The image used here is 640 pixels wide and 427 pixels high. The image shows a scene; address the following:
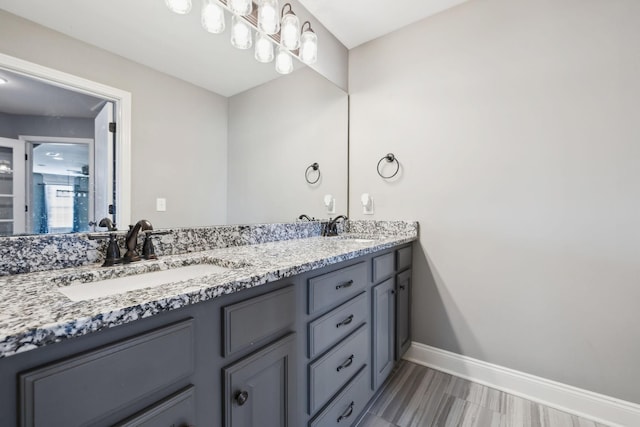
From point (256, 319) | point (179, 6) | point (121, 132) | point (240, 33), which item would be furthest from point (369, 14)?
point (256, 319)

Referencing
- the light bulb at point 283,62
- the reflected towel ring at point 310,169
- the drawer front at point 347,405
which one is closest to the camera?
the drawer front at point 347,405

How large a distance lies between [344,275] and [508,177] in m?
1.21

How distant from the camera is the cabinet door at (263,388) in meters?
0.76

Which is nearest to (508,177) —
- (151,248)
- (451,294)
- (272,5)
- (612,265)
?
(612,265)

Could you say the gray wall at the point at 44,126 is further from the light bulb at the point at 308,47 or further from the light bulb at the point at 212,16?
the light bulb at the point at 308,47

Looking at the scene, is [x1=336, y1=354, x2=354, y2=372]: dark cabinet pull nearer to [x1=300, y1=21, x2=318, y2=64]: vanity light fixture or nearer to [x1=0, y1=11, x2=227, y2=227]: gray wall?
[x1=0, y1=11, x2=227, y2=227]: gray wall

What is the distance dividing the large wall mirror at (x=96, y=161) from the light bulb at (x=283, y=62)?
0.05 metres

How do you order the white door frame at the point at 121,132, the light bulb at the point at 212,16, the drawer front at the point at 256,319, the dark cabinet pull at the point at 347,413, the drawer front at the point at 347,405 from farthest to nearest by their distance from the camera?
the light bulb at the point at 212,16 → the dark cabinet pull at the point at 347,413 → the drawer front at the point at 347,405 → the white door frame at the point at 121,132 → the drawer front at the point at 256,319

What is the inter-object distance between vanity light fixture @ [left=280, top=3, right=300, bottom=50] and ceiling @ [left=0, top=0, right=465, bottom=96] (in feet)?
0.59

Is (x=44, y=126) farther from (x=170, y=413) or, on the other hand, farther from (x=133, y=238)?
(x=170, y=413)

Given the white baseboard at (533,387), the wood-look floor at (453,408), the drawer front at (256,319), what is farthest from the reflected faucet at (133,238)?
the white baseboard at (533,387)

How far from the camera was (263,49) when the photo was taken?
1653 mm

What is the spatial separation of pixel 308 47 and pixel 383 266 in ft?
4.87

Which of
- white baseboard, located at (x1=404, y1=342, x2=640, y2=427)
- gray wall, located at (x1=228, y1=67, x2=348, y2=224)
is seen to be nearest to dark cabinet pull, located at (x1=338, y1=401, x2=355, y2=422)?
white baseboard, located at (x1=404, y1=342, x2=640, y2=427)
